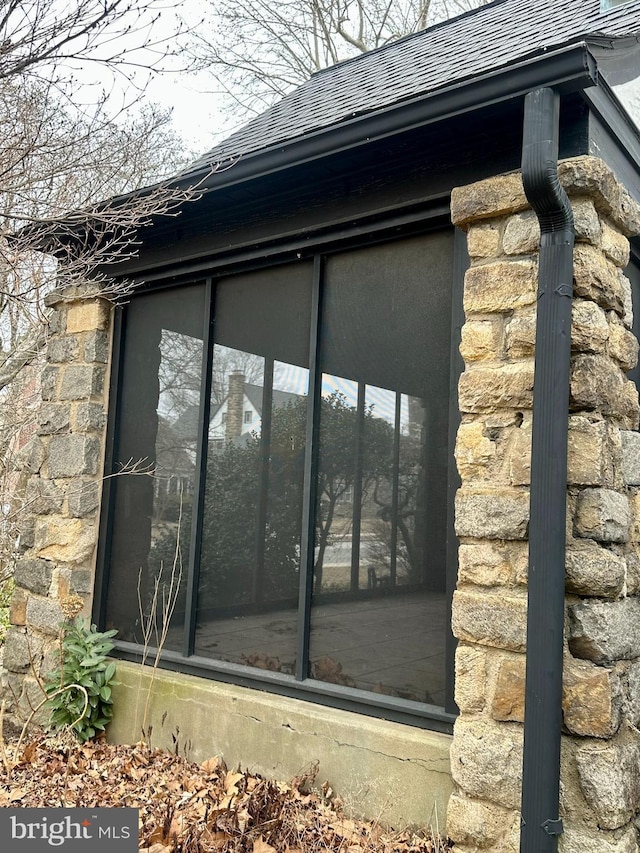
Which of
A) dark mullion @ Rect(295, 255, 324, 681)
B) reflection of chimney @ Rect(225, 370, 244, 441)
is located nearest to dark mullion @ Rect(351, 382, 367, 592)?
dark mullion @ Rect(295, 255, 324, 681)

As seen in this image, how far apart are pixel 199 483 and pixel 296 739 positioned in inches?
62.4

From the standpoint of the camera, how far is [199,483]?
446cm

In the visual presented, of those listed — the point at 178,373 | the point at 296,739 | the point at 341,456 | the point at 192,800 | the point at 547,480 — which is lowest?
the point at 192,800

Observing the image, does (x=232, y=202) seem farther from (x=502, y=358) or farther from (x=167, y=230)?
(x=502, y=358)

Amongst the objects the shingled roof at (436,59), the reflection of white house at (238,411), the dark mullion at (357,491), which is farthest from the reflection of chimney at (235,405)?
the shingled roof at (436,59)

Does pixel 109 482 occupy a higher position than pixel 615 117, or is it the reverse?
pixel 615 117

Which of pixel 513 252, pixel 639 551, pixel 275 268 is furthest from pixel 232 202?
pixel 639 551

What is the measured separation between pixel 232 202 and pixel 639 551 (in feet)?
9.53

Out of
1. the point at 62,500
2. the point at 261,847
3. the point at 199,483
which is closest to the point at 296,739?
the point at 261,847

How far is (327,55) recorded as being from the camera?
12766 millimetres

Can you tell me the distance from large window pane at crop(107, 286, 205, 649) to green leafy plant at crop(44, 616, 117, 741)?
0.28 meters

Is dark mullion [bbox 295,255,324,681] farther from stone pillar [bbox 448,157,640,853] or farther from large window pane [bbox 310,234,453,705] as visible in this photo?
stone pillar [bbox 448,157,640,853]

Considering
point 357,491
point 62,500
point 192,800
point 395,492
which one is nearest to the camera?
point 192,800

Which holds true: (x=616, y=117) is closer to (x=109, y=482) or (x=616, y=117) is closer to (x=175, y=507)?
(x=175, y=507)
